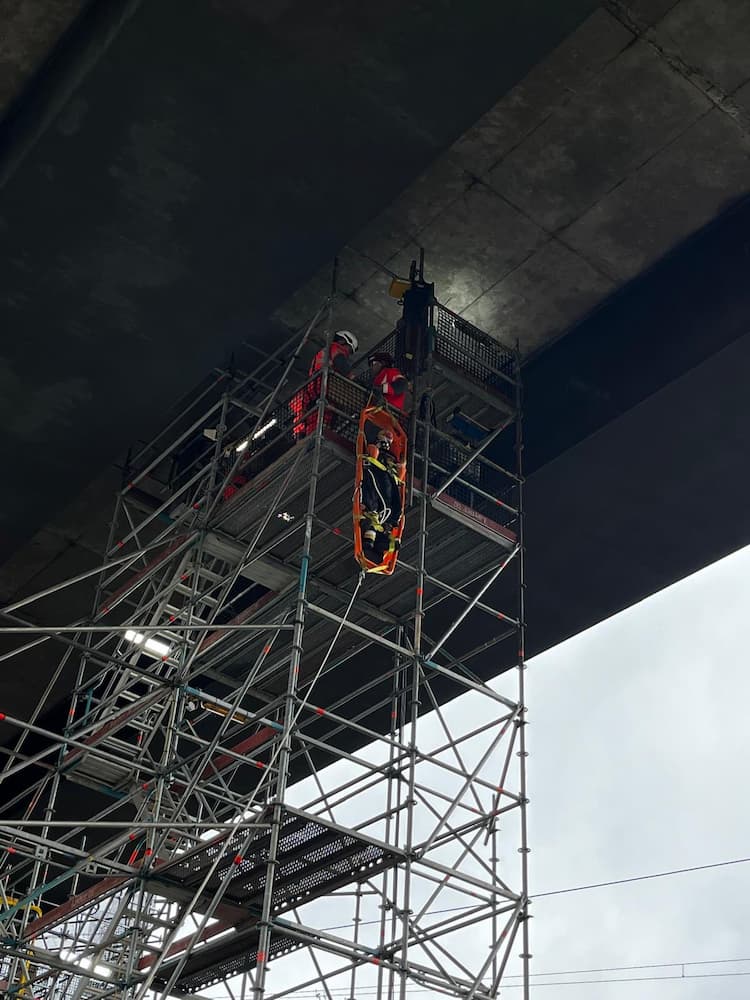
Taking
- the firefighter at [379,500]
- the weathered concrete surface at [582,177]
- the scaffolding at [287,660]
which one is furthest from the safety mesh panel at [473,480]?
the weathered concrete surface at [582,177]

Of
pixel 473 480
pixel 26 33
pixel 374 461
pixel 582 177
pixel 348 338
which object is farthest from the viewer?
pixel 473 480

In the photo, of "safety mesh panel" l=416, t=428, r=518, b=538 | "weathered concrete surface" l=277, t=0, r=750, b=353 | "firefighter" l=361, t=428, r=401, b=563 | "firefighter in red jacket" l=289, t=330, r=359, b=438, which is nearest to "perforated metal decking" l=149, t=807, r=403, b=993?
"firefighter" l=361, t=428, r=401, b=563

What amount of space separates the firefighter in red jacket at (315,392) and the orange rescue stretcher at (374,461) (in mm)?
708

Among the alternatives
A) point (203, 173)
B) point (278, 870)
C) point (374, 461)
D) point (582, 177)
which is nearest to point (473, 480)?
point (374, 461)

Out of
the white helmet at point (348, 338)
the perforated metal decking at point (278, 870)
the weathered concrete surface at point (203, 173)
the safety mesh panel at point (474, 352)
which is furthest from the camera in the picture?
the safety mesh panel at point (474, 352)

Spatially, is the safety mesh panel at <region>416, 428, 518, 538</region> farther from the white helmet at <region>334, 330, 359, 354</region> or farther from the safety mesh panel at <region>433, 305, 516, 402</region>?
the white helmet at <region>334, 330, 359, 354</region>

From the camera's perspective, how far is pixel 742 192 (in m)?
15.9

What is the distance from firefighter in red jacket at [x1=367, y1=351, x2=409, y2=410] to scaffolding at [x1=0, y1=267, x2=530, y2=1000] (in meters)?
0.17

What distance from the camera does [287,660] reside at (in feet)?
51.5

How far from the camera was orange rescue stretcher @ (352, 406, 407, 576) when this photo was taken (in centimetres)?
1394

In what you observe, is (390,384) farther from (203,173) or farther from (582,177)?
(582,177)

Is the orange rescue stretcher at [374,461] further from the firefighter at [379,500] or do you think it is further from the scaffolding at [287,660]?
the scaffolding at [287,660]

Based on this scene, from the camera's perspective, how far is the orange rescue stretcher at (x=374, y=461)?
1394cm

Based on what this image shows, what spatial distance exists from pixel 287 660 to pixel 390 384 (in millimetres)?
3760
